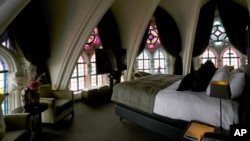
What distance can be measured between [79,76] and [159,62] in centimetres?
341

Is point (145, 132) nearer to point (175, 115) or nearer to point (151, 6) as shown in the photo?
point (175, 115)

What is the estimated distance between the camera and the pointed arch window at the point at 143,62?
7.20 metres

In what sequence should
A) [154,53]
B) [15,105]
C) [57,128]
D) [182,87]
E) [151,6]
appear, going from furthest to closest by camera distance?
[154,53] < [151,6] < [15,105] < [57,128] < [182,87]

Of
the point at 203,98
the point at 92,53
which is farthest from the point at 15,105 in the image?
the point at 203,98

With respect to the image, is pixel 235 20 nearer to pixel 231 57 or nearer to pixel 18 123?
pixel 231 57

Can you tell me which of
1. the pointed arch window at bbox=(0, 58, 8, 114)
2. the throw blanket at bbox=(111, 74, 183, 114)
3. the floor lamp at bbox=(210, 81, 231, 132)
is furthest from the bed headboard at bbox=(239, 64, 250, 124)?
the pointed arch window at bbox=(0, 58, 8, 114)

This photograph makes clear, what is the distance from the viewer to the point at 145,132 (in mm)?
3268

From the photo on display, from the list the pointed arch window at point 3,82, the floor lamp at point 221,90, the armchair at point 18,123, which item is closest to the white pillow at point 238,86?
the floor lamp at point 221,90

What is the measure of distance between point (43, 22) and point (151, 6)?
3140mm

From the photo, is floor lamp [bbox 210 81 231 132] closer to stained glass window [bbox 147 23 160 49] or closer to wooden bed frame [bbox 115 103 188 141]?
wooden bed frame [bbox 115 103 188 141]

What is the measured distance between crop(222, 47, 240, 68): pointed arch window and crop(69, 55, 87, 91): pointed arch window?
5.69 meters

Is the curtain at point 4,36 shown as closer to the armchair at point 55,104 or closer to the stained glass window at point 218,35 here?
the armchair at point 55,104

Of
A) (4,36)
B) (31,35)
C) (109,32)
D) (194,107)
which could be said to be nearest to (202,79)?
(194,107)

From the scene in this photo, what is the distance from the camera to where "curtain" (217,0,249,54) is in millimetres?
6438
